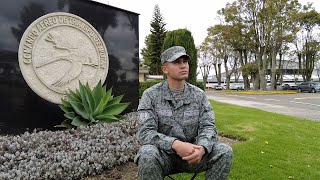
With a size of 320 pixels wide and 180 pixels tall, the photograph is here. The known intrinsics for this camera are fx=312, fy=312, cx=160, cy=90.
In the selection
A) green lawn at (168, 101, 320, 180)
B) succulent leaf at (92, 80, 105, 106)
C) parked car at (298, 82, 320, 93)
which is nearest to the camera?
green lawn at (168, 101, 320, 180)

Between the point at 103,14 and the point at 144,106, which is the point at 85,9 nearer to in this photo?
the point at 103,14

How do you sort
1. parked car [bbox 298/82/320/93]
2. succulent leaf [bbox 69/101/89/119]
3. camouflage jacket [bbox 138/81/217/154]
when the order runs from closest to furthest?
camouflage jacket [bbox 138/81/217/154] < succulent leaf [bbox 69/101/89/119] < parked car [bbox 298/82/320/93]

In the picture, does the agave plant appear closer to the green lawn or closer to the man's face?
the green lawn

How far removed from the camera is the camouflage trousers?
8.10ft

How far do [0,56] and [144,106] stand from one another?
13.7 ft

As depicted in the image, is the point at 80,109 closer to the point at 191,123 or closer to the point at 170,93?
the point at 170,93

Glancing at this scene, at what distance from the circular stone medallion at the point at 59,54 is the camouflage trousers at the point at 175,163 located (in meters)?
4.34

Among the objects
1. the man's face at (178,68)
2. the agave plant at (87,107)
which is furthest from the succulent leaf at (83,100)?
the man's face at (178,68)

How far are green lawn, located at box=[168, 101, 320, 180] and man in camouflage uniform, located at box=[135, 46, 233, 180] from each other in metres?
1.38

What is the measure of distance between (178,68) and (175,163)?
0.84 metres

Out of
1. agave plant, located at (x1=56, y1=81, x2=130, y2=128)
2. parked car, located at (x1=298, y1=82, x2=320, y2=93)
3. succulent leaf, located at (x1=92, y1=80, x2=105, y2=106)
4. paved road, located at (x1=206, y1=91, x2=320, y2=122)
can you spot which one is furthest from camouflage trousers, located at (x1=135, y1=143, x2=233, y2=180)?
parked car, located at (x1=298, y1=82, x2=320, y2=93)

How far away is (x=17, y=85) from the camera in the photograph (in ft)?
19.5

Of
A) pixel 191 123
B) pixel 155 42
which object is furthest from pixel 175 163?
pixel 155 42

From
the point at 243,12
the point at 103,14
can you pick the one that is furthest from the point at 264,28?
the point at 103,14
